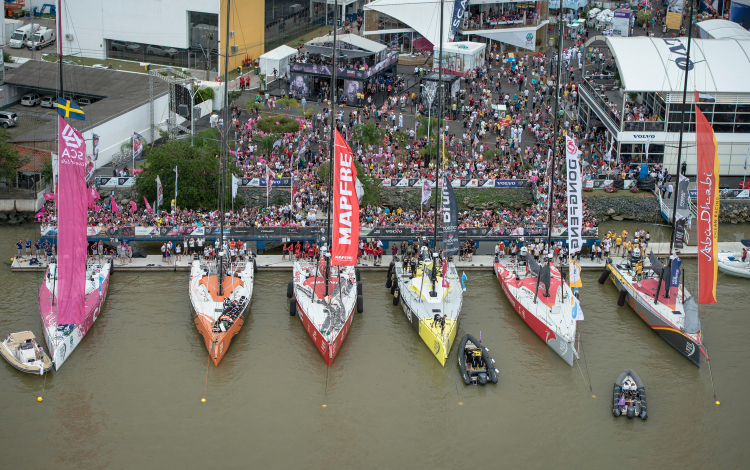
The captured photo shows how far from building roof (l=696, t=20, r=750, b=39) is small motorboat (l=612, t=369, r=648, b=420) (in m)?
40.6

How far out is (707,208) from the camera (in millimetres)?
43812

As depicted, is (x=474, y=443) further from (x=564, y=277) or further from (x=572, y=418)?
(x=564, y=277)

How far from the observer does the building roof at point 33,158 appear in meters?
58.4

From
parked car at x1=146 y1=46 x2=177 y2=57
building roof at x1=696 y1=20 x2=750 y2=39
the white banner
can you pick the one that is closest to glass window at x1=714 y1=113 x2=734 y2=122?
building roof at x1=696 y1=20 x2=750 y2=39

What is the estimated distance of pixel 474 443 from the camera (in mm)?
36094

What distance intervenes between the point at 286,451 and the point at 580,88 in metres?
46.4

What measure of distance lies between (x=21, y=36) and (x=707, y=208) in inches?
2605

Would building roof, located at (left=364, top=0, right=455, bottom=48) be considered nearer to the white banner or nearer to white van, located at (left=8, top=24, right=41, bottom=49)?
white van, located at (left=8, top=24, right=41, bottom=49)

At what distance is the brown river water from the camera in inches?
1388

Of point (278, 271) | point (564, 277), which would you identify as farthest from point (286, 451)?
point (564, 277)

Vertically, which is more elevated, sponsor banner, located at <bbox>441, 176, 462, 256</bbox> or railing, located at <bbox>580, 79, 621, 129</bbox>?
railing, located at <bbox>580, 79, 621, 129</bbox>

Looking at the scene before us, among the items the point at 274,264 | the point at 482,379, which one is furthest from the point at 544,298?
the point at 274,264

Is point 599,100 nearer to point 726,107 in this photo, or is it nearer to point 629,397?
point 726,107

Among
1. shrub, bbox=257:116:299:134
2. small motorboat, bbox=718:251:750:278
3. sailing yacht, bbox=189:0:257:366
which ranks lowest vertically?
sailing yacht, bbox=189:0:257:366
